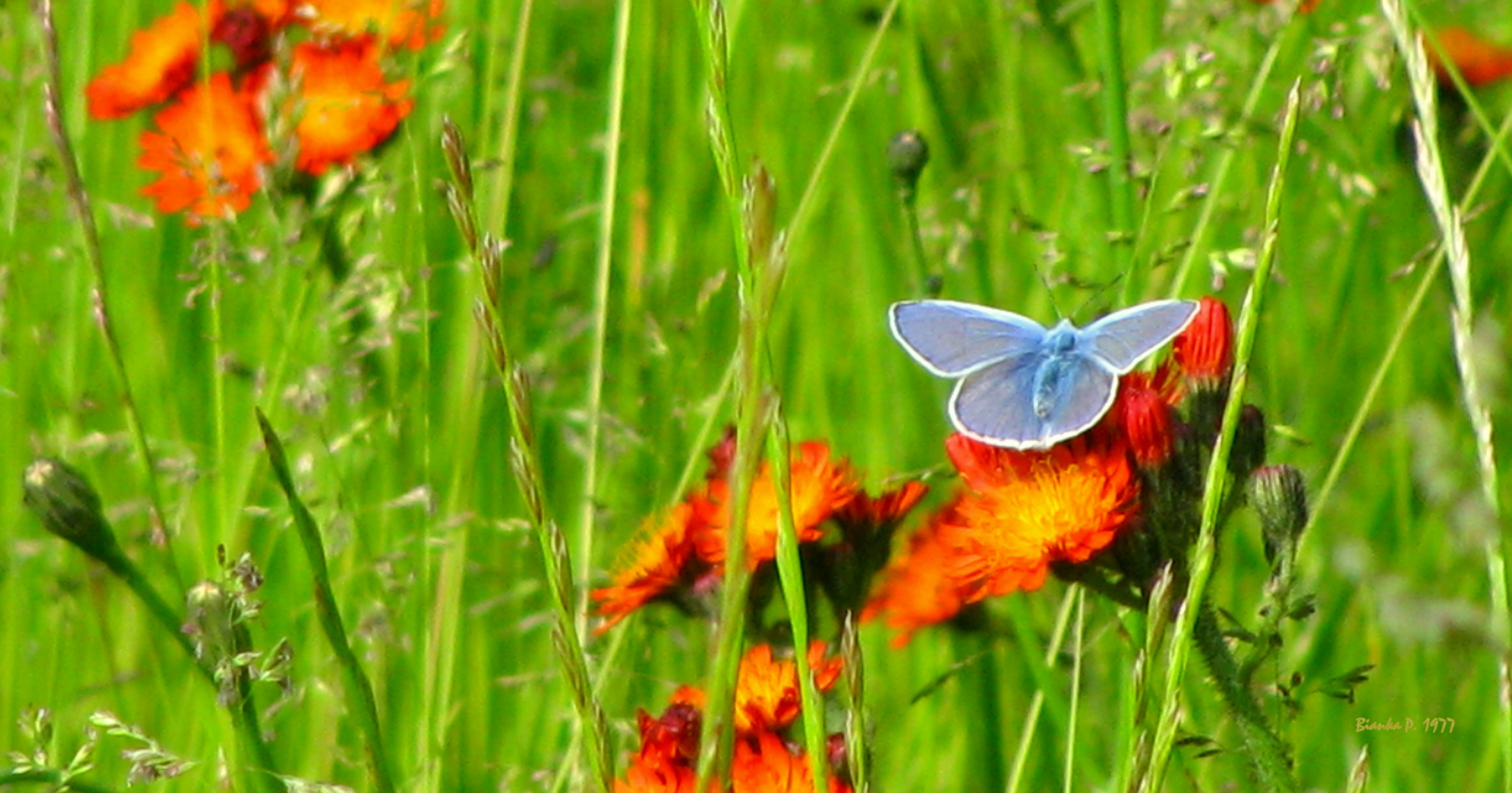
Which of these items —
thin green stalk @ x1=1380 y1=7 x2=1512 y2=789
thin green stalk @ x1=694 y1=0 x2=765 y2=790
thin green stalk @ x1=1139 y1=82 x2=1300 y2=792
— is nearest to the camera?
thin green stalk @ x1=694 y1=0 x2=765 y2=790

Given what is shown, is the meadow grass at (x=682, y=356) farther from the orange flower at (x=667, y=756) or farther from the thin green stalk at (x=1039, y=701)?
the orange flower at (x=667, y=756)

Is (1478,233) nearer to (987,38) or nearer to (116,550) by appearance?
(987,38)

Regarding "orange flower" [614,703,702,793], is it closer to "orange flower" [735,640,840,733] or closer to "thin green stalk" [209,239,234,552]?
"orange flower" [735,640,840,733]

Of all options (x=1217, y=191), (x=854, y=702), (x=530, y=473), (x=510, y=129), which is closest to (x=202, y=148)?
(x=510, y=129)

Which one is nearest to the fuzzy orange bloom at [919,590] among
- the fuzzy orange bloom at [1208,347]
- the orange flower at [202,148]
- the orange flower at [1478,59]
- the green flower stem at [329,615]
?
the fuzzy orange bloom at [1208,347]

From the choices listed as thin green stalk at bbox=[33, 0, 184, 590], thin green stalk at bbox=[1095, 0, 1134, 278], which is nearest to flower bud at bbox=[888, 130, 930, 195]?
thin green stalk at bbox=[1095, 0, 1134, 278]

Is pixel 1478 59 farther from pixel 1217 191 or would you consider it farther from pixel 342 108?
pixel 342 108
